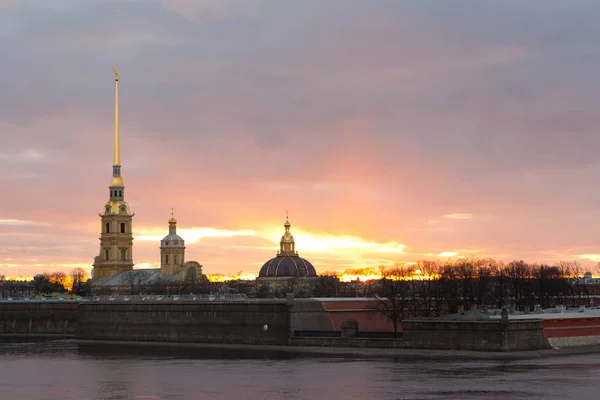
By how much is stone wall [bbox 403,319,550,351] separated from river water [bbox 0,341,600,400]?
11.8 feet

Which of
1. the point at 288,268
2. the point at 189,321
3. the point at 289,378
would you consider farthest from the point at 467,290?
the point at 288,268

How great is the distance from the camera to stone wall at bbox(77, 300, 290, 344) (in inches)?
3310

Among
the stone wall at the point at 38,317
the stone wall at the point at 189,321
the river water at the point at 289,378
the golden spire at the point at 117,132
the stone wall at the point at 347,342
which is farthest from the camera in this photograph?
the golden spire at the point at 117,132

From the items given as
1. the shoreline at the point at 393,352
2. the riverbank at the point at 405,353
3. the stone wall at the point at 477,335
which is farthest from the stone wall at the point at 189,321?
the stone wall at the point at 477,335

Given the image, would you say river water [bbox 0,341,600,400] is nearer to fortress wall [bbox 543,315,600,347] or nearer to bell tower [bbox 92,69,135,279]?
fortress wall [bbox 543,315,600,347]

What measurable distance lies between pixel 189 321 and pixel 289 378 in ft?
131

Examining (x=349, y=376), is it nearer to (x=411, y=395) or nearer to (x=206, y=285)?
(x=411, y=395)

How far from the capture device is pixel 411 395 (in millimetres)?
43438

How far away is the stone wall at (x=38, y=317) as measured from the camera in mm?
113000

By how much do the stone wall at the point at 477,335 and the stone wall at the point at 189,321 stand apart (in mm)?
15707

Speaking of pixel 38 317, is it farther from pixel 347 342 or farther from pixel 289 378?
pixel 289 378

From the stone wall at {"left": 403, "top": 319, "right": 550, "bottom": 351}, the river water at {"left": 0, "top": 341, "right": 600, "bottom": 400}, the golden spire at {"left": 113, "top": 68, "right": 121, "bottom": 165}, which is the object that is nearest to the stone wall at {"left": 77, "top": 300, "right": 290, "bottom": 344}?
the river water at {"left": 0, "top": 341, "right": 600, "bottom": 400}

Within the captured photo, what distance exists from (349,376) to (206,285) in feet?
470

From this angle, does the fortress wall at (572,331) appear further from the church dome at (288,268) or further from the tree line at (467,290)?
the church dome at (288,268)
